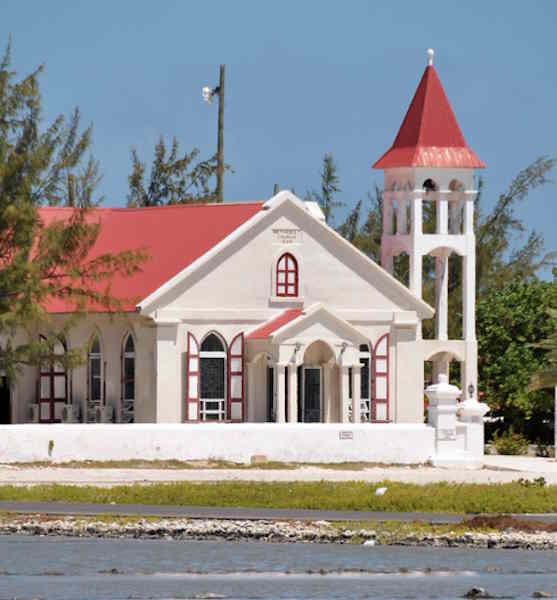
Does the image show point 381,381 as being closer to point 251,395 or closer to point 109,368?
point 251,395

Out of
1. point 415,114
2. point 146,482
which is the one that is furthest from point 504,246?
point 146,482

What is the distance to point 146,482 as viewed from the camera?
41594 millimetres

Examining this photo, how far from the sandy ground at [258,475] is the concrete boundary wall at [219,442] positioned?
2.28ft

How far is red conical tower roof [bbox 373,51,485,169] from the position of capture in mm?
55656

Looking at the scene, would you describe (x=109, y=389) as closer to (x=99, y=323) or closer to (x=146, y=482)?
(x=99, y=323)

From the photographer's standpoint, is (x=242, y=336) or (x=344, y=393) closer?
(x=344, y=393)

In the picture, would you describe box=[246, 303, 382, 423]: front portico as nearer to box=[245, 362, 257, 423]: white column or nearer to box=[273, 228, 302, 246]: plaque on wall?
box=[245, 362, 257, 423]: white column

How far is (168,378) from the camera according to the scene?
51.0m

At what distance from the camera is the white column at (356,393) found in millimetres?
51312

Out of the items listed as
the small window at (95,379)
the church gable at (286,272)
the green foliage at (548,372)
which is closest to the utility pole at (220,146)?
the church gable at (286,272)

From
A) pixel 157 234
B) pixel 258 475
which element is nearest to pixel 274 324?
pixel 157 234

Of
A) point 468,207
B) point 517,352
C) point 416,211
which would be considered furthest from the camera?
point 468,207

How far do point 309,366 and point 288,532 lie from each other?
1931cm

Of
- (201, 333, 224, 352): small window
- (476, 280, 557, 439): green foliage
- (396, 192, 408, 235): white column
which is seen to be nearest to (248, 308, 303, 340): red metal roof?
(201, 333, 224, 352): small window
